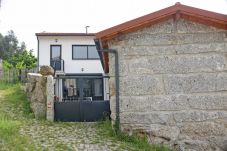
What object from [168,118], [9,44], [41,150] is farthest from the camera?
[9,44]

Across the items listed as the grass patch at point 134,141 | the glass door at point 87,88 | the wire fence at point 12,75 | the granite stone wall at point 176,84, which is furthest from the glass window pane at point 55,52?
the granite stone wall at point 176,84

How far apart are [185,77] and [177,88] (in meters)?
0.40

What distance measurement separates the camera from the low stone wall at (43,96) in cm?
1245

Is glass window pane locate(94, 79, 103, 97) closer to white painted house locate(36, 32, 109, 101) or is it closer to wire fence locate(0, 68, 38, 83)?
white painted house locate(36, 32, 109, 101)

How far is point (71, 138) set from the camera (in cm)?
906

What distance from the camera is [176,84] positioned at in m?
8.84

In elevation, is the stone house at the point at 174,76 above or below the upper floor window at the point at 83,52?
below

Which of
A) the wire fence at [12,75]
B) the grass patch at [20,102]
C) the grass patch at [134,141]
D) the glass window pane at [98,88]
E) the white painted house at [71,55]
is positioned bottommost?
the grass patch at [134,141]

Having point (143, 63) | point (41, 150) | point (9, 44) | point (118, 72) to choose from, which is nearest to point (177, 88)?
point (143, 63)

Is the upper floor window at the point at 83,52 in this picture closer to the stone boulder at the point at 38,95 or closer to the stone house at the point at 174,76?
the stone boulder at the point at 38,95

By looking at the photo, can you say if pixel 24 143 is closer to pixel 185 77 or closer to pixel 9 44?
pixel 185 77

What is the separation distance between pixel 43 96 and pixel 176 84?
21.6 feet

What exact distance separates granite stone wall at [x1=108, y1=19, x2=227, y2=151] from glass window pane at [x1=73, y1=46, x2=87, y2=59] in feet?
56.4

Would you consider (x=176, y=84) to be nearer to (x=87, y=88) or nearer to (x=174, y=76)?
(x=174, y=76)
